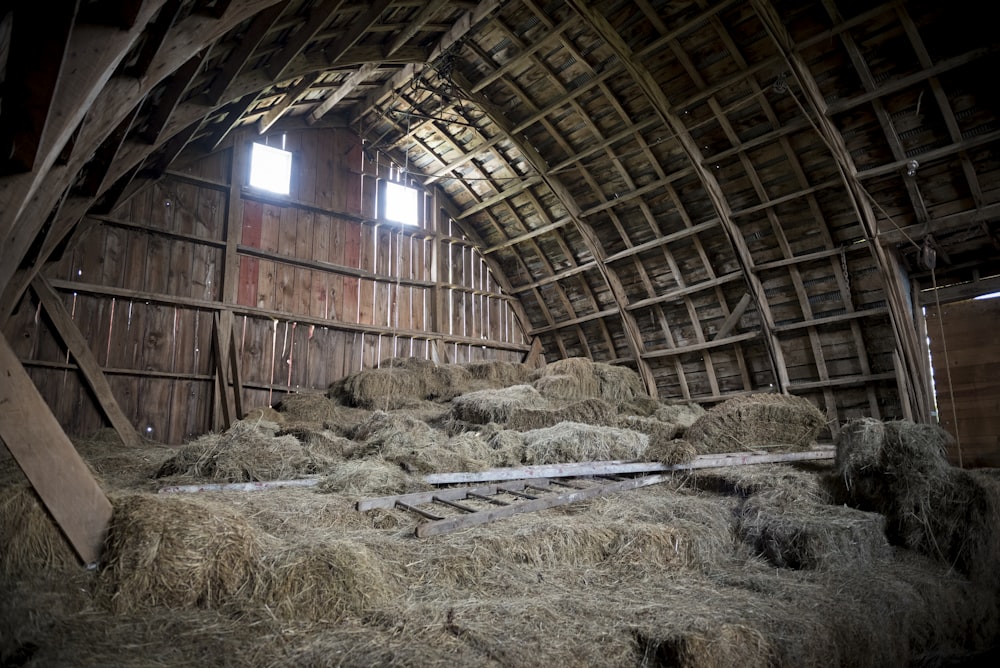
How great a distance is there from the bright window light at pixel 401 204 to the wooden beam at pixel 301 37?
233 inches

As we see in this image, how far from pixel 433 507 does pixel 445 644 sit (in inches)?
85.5

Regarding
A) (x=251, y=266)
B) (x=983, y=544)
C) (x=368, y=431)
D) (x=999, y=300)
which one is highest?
(x=251, y=266)

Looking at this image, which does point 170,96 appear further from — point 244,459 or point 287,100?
point 287,100

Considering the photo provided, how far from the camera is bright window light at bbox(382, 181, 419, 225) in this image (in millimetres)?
12305

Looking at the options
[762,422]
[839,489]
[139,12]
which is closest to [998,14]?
[762,422]

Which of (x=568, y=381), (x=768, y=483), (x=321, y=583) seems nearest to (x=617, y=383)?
(x=568, y=381)

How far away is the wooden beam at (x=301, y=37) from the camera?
17.6 feet

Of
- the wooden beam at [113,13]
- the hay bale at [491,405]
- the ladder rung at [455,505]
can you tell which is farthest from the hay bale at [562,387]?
the wooden beam at [113,13]

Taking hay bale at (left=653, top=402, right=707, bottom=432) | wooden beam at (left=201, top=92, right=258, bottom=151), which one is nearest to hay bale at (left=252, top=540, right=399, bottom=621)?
wooden beam at (left=201, top=92, right=258, bottom=151)

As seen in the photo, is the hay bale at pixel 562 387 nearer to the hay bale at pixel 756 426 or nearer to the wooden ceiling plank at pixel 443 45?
the hay bale at pixel 756 426

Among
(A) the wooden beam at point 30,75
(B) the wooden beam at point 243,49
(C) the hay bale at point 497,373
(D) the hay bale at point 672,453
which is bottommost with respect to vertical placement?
(D) the hay bale at point 672,453

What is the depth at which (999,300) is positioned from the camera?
838 cm

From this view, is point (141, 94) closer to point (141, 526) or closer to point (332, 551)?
point (141, 526)

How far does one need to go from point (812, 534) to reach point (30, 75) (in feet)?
17.3
